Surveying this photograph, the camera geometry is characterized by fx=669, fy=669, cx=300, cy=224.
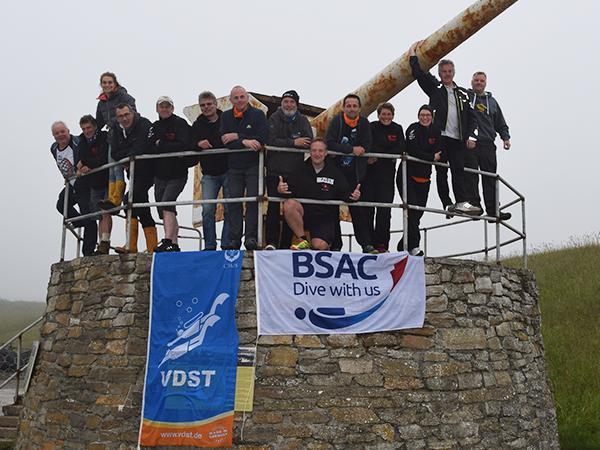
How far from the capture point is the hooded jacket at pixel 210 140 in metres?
7.79

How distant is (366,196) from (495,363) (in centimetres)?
249

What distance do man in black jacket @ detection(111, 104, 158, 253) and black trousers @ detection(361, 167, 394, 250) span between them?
104 inches

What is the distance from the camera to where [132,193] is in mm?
7812

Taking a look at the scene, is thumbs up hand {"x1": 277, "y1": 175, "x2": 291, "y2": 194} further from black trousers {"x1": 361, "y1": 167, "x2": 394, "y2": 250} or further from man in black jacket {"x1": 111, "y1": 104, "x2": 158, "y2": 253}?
man in black jacket {"x1": 111, "y1": 104, "x2": 158, "y2": 253}

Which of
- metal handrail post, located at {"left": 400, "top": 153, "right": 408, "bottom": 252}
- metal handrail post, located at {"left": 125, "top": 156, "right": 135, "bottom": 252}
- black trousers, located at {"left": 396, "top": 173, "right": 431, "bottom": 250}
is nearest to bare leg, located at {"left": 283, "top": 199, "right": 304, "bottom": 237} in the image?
metal handrail post, located at {"left": 400, "top": 153, "right": 408, "bottom": 252}

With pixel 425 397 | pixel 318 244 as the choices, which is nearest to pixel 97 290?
pixel 318 244

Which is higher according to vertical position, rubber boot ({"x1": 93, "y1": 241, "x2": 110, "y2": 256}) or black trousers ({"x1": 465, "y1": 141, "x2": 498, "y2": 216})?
black trousers ({"x1": 465, "y1": 141, "x2": 498, "y2": 216})

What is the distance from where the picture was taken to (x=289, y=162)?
25.7ft

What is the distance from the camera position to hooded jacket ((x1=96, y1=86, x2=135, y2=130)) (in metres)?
8.70

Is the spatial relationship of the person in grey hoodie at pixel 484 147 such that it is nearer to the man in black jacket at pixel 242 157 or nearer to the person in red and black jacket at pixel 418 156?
the person in red and black jacket at pixel 418 156

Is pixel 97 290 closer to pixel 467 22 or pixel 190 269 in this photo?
pixel 190 269

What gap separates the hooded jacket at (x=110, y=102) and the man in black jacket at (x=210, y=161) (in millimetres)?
1329

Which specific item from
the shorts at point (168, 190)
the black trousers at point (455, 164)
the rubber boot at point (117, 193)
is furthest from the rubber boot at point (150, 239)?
the black trousers at point (455, 164)

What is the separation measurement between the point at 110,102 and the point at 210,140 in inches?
71.4
